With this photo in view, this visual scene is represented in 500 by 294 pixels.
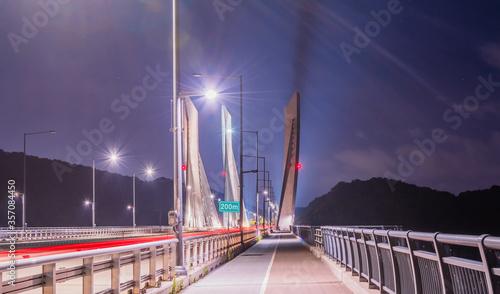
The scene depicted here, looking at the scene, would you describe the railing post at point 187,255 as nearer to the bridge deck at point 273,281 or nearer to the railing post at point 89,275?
the bridge deck at point 273,281

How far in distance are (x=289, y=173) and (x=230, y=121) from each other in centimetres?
1326

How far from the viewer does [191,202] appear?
3386 inches

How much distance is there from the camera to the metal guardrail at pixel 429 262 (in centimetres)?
489

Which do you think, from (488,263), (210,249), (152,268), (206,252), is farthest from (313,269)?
(488,263)

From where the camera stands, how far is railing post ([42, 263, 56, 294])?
6.52 m

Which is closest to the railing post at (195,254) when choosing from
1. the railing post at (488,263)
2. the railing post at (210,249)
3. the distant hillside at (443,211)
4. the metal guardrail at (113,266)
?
the metal guardrail at (113,266)

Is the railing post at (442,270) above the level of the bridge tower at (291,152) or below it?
below

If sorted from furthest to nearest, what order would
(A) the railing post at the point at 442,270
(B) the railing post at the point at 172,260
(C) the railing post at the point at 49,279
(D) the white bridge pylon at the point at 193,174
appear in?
(D) the white bridge pylon at the point at 193,174, (B) the railing post at the point at 172,260, (C) the railing post at the point at 49,279, (A) the railing post at the point at 442,270

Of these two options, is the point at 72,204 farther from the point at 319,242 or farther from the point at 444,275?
the point at 444,275

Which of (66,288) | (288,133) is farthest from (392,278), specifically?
(288,133)

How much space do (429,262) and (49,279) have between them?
16.0ft

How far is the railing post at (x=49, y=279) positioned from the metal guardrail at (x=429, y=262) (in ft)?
15.4

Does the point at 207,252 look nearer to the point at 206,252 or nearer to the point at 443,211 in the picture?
the point at 206,252

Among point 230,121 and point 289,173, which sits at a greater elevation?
point 230,121
